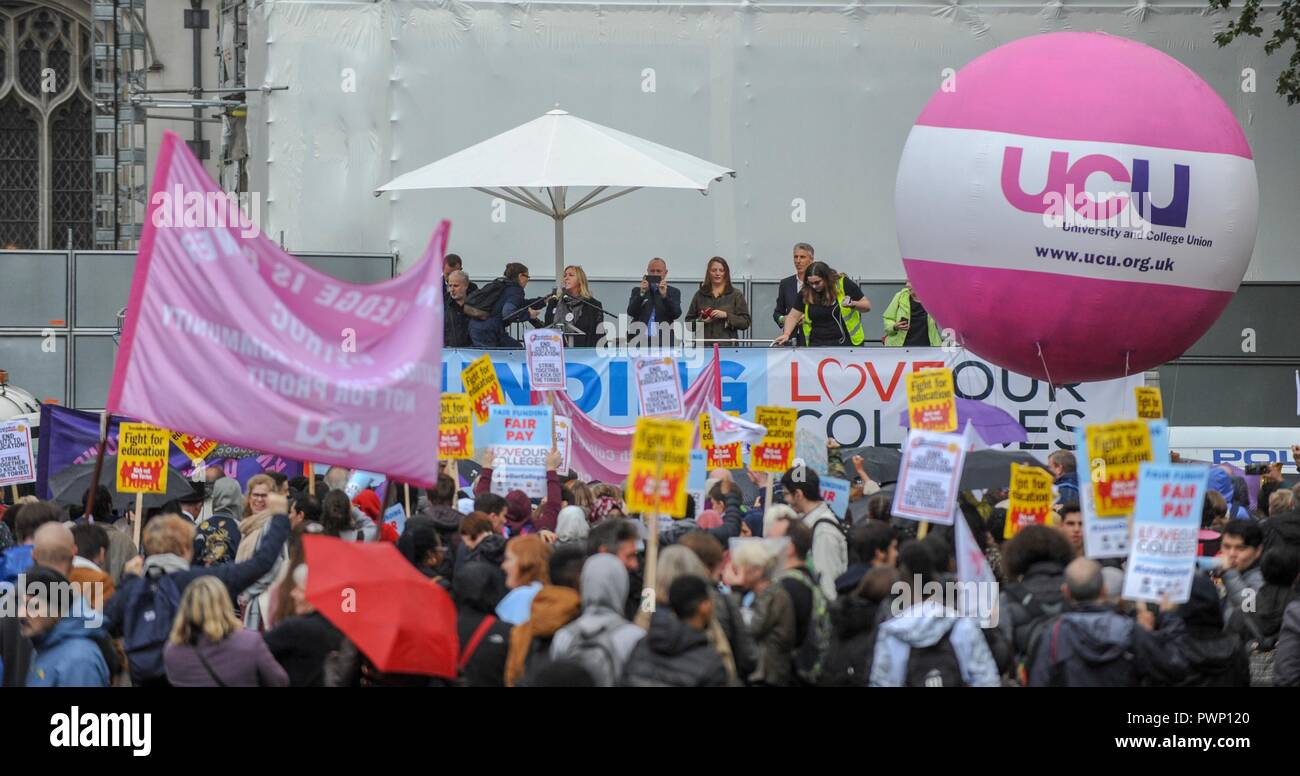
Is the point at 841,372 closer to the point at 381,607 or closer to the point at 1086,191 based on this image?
the point at 1086,191

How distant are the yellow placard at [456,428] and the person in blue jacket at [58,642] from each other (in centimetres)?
495

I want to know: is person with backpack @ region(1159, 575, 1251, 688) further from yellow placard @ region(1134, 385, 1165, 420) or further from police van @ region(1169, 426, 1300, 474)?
police van @ region(1169, 426, 1300, 474)

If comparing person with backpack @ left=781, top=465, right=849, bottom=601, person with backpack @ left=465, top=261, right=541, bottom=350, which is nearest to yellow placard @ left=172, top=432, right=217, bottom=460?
person with backpack @ left=465, top=261, right=541, bottom=350

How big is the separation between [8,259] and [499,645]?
1390 cm

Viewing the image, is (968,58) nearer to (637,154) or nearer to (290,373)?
(637,154)

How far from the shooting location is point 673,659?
721 centimetres

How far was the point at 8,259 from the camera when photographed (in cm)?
2022

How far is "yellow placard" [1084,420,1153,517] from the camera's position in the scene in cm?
897

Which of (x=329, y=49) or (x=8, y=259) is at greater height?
(x=329, y=49)

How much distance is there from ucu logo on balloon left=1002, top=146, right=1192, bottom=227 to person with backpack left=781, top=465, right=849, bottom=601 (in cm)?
231

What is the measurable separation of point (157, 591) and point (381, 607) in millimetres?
1312

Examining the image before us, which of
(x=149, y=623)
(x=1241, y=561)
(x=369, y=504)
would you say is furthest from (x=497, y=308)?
(x=149, y=623)
